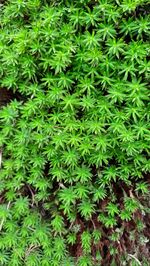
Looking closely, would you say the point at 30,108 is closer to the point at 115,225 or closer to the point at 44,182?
the point at 44,182

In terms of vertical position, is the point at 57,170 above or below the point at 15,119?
below

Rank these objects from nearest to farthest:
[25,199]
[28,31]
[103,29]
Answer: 1. [103,29]
2. [28,31]
3. [25,199]

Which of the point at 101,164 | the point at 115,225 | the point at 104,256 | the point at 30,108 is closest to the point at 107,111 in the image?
the point at 101,164

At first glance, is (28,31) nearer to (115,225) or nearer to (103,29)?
(103,29)

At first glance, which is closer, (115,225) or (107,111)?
(107,111)

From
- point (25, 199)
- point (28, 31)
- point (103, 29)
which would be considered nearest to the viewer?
point (103, 29)

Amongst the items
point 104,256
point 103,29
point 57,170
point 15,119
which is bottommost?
point 104,256

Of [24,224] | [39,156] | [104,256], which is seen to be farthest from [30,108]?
[104,256]
